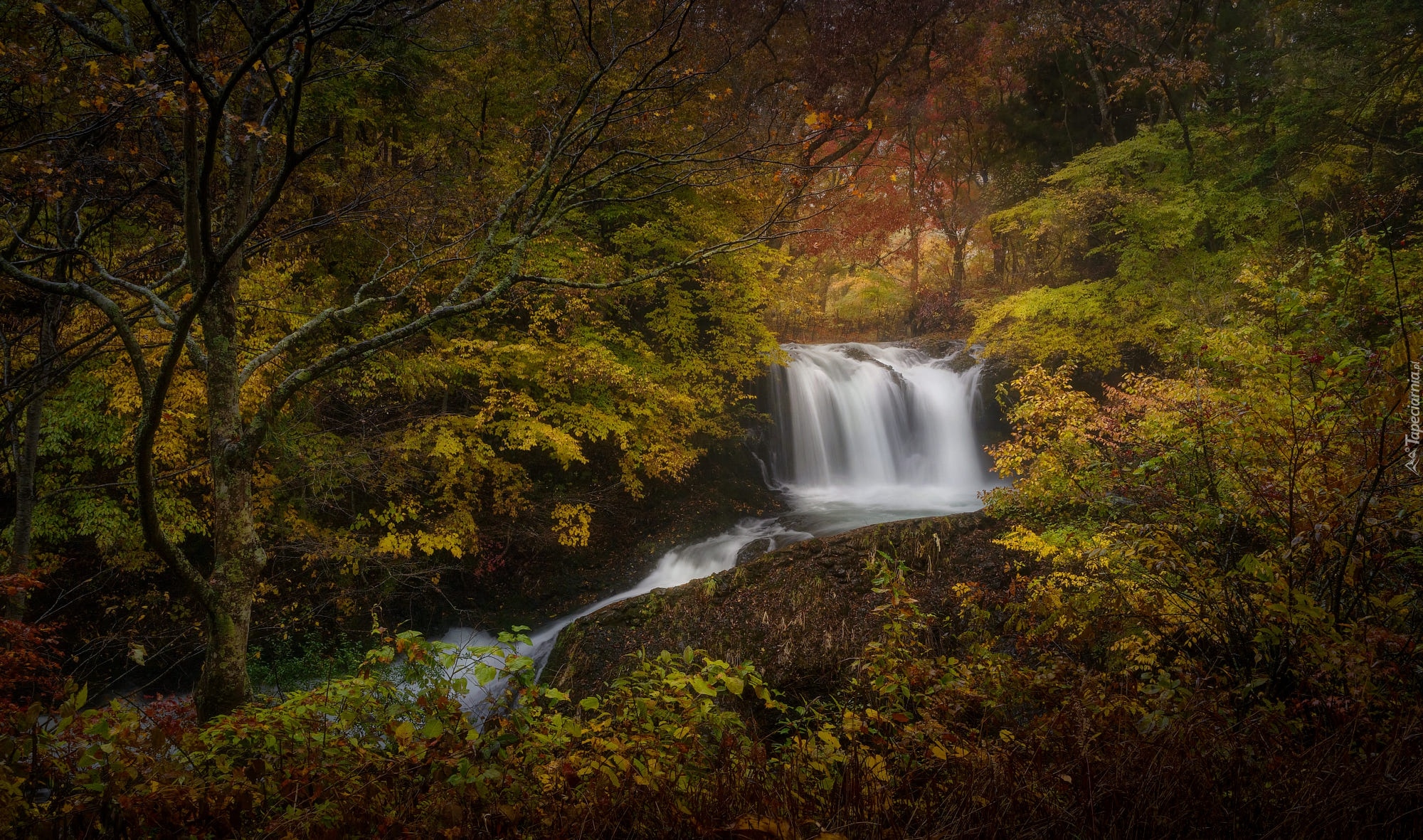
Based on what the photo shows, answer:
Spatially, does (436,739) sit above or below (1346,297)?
below

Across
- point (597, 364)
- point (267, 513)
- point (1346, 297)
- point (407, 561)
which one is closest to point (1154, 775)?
point (1346, 297)

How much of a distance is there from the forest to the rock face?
0.07m

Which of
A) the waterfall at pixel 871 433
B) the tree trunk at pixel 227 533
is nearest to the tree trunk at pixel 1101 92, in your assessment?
the waterfall at pixel 871 433

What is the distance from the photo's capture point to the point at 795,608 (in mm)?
7500

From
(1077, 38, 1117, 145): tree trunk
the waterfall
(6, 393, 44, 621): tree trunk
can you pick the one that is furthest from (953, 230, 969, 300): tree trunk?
(6, 393, 44, 621): tree trunk

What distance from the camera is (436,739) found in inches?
86.7

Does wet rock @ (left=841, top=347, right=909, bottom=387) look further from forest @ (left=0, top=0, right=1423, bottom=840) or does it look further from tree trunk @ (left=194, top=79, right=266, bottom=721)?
tree trunk @ (left=194, top=79, right=266, bottom=721)

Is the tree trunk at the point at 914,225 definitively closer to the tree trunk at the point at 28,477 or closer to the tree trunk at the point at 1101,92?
the tree trunk at the point at 1101,92

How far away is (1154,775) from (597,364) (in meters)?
7.95

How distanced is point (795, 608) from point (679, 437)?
5.46 meters

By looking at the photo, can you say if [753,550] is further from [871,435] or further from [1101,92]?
[1101,92]

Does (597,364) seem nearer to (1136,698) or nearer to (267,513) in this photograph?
(267,513)

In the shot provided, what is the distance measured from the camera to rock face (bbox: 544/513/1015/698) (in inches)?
265

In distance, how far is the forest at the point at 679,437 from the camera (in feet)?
6.78
